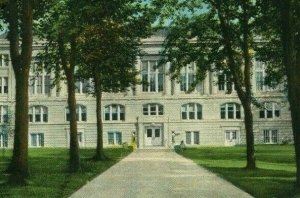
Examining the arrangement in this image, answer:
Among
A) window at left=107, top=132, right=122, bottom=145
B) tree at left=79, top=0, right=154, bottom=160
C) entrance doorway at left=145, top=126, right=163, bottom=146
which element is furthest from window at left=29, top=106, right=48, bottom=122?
tree at left=79, top=0, right=154, bottom=160

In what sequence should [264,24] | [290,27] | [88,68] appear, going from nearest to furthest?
[290,27]
[264,24]
[88,68]

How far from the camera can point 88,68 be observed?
3347 cm

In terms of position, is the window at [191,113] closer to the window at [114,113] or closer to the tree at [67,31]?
the window at [114,113]

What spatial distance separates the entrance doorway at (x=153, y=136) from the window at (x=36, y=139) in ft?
42.8

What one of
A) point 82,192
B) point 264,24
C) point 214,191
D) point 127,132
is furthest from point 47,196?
point 127,132

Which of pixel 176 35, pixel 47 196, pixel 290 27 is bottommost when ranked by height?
pixel 47 196

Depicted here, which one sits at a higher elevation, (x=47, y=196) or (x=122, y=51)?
(x=122, y=51)

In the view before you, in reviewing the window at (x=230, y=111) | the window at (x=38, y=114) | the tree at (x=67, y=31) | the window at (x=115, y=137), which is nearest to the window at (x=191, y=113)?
the window at (x=230, y=111)

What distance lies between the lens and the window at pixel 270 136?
72.4 m

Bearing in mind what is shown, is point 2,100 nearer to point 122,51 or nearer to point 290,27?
point 122,51

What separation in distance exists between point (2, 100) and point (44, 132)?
6.57 metres

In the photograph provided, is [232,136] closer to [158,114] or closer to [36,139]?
[158,114]

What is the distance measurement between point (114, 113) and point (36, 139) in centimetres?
1026

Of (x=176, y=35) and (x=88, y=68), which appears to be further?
(x=88, y=68)
